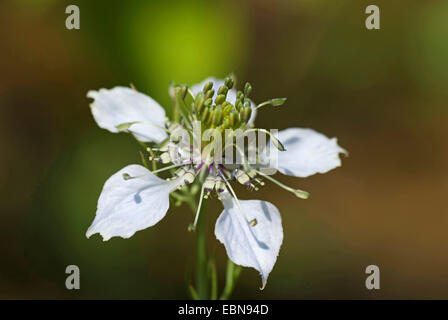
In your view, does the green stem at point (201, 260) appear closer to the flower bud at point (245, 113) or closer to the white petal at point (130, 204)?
the white petal at point (130, 204)

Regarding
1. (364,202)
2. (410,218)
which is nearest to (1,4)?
(364,202)

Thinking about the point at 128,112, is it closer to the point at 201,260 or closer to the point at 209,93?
the point at 209,93

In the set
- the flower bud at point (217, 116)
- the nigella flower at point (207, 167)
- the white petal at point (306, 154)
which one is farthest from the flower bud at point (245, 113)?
the white petal at point (306, 154)

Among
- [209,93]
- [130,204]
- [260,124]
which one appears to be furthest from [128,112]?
[260,124]

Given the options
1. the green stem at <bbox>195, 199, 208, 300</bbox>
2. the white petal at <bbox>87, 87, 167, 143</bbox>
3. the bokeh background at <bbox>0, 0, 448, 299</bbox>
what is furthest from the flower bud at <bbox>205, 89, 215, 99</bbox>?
the bokeh background at <bbox>0, 0, 448, 299</bbox>

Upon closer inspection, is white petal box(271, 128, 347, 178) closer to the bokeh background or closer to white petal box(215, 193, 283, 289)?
white petal box(215, 193, 283, 289)

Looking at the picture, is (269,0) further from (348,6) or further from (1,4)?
(1,4)

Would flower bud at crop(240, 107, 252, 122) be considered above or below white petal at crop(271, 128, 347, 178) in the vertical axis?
above
